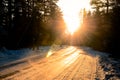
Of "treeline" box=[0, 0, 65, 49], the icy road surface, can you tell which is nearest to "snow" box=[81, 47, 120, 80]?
the icy road surface

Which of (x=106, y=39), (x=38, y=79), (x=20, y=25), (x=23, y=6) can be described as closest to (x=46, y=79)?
(x=38, y=79)

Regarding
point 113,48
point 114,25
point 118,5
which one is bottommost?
point 113,48

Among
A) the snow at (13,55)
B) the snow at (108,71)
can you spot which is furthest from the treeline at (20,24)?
the snow at (108,71)

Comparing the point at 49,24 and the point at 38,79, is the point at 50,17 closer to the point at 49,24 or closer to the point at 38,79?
the point at 49,24

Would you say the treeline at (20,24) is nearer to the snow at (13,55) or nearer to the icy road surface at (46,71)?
the snow at (13,55)

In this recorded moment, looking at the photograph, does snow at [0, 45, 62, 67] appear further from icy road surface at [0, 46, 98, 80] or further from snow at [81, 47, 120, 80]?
snow at [81, 47, 120, 80]

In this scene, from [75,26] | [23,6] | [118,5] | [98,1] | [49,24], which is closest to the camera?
[118,5]

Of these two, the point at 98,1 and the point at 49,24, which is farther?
the point at 49,24

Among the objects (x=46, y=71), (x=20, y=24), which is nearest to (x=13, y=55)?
(x=46, y=71)

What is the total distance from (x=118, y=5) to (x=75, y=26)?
218 feet

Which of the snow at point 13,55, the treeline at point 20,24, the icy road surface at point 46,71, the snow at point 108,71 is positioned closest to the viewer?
the icy road surface at point 46,71

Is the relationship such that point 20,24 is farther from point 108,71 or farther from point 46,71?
point 108,71

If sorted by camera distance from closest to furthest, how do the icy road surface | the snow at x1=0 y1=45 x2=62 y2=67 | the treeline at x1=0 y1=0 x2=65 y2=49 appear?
the icy road surface < the snow at x1=0 y1=45 x2=62 y2=67 < the treeline at x1=0 y1=0 x2=65 y2=49

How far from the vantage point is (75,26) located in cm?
10325
